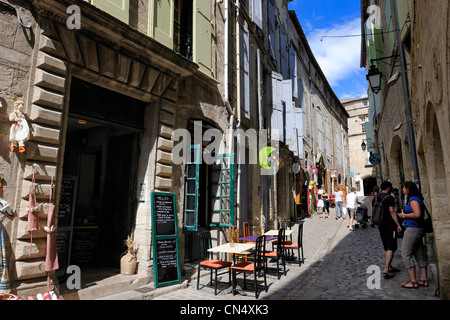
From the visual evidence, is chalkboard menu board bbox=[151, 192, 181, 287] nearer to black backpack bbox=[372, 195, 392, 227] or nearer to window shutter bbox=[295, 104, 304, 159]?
black backpack bbox=[372, 195, 392, 227]

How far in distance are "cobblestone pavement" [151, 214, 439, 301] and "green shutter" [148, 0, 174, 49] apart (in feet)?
15.6

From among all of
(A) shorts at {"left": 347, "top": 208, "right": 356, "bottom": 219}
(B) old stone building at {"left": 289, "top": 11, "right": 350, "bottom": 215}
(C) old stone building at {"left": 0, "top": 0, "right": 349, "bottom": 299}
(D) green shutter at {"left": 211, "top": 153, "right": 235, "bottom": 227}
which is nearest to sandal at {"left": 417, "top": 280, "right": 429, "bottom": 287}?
(C) old stone building at {"left": 0, "top": 0, "right": 349, "bottom": 299}

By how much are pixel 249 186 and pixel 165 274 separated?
5.13 metres

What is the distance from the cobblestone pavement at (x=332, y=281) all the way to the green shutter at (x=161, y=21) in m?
Answer: 4.77

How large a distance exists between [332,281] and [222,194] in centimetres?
319

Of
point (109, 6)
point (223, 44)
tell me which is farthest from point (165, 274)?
point (223, 44)

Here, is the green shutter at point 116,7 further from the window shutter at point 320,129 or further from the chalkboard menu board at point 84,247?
the window shutter at point 320,129

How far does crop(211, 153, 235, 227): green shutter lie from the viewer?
7.45 metres

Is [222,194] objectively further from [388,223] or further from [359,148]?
[359,148]

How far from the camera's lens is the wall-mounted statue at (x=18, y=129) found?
12.2 feet

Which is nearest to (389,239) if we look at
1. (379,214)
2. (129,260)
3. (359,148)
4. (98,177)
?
(379,214)

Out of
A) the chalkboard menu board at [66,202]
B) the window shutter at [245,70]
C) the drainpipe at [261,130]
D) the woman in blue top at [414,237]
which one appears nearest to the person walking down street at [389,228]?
the woman in blue top at [414,237]

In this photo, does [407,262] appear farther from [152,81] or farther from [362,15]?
[362,15]
